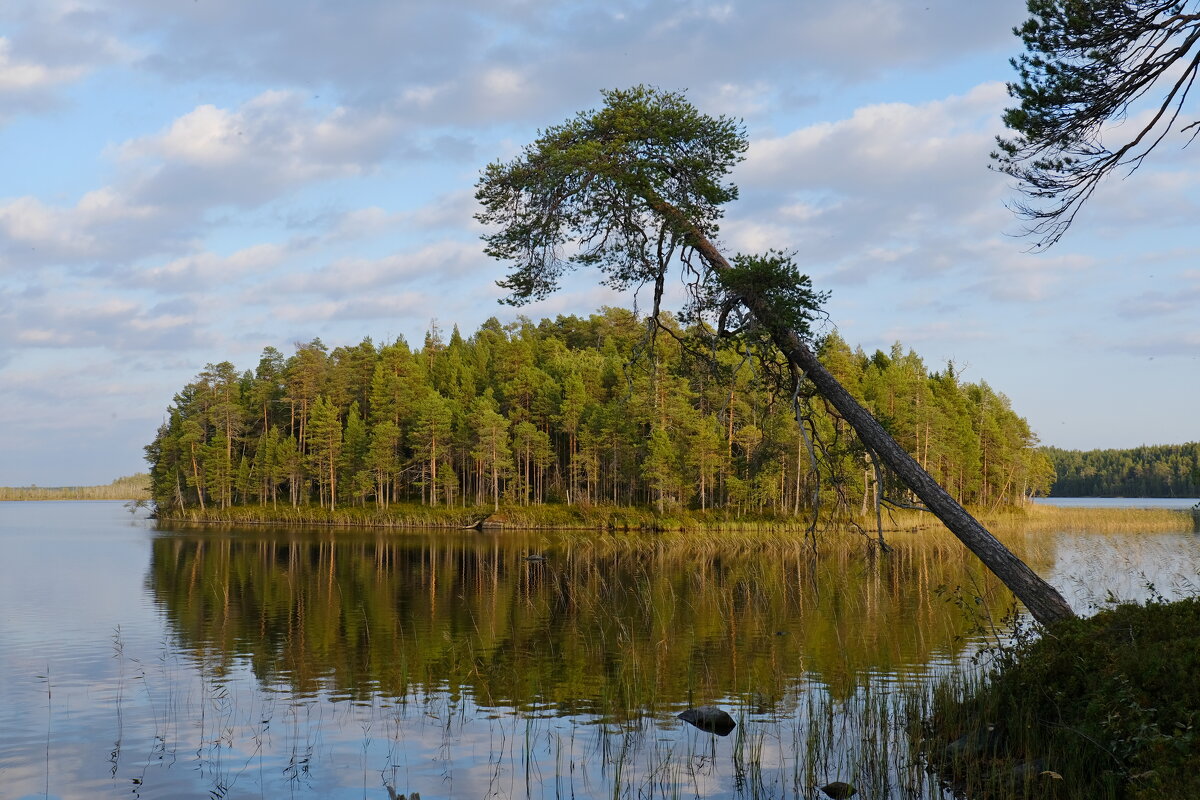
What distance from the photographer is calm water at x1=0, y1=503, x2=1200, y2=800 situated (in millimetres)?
9852

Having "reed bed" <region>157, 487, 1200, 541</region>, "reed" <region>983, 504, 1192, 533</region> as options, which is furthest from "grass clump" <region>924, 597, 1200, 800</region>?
"reed" <region>983, 504, 1192, 533</region>

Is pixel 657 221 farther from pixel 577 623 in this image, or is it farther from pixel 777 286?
pixel 577 623

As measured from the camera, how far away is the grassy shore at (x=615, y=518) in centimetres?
5738

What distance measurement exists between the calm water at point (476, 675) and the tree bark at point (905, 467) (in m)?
0.74

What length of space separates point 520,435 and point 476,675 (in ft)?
191

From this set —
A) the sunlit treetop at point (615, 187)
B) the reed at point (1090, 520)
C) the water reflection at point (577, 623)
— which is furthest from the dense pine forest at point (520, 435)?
the sunlit treetop at point (615, 187)

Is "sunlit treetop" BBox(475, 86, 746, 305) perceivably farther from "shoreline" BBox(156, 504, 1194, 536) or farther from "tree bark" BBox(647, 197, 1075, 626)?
"shoreline" BBox(156, 504, 1194, 536)

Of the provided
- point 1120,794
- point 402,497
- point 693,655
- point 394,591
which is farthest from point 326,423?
point 1120,794

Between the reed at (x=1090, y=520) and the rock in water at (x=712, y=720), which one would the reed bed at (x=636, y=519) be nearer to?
the reed at (x=1090, y=520)

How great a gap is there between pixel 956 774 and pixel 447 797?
5489 millimetres

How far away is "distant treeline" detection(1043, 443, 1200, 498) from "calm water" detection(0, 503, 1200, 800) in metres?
146

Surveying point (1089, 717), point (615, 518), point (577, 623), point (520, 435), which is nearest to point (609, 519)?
point (615, 518)

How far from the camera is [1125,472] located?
544 ft

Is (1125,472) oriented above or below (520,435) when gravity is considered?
below
